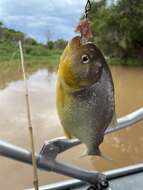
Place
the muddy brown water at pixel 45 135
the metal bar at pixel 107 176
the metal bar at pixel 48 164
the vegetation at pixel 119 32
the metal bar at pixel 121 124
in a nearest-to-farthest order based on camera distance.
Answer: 1. the metal bar at pixel 48 164
2. the metal bar at pixel 121 124
3. the metal bar at pixel 107 176
4. the muddy brown water at pixel 45 135
5. the vegetation at pixel 119 32

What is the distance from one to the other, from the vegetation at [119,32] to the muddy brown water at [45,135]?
6.33m

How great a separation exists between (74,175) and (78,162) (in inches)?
→ 142

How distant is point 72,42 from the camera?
71 centimetres

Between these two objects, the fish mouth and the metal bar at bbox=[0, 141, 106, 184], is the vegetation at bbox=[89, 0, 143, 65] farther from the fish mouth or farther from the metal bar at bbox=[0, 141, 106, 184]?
the fish mouth

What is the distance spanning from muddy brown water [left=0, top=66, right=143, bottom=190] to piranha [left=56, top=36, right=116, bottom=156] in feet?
2.43

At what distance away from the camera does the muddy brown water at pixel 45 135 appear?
4520 millimetres

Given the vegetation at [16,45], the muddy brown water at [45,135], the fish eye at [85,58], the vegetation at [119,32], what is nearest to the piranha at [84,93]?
the fish eye at [85,58]

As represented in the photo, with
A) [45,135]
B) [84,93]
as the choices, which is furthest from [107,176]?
[45,135]

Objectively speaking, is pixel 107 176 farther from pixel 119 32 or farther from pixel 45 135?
pixel 119 32

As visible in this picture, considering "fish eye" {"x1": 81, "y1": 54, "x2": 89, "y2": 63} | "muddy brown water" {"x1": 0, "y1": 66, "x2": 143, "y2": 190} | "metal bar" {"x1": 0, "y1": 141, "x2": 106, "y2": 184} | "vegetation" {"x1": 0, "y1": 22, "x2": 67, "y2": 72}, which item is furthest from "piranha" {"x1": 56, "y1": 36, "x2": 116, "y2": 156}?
"muddy brown water" {"x1": 0, "y1": 66, "x2": 143, "y2": 190}

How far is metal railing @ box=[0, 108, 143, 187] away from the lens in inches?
43.3

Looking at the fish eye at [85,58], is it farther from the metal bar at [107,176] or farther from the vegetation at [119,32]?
the vegetation at [119,32]

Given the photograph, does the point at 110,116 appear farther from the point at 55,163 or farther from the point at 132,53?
the point at 132,53

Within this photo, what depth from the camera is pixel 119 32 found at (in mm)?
18688
